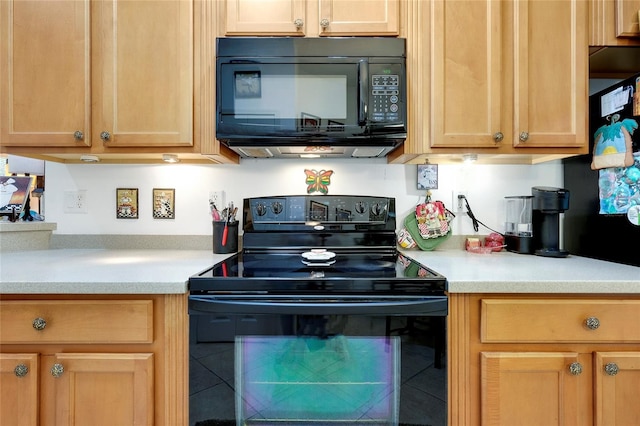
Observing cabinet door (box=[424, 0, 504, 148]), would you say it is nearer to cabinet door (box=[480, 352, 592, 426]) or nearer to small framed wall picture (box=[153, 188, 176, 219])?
cabinet door (box=[480, 352, 592, 426])

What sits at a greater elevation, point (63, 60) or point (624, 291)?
point (63, 60)

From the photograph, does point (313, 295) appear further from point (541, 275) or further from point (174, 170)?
point (174, 170)

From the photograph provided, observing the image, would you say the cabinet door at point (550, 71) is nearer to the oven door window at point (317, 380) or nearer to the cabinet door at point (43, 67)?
the oven door window at point (317, 380)

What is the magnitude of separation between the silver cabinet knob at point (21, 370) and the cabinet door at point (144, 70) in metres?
0.84

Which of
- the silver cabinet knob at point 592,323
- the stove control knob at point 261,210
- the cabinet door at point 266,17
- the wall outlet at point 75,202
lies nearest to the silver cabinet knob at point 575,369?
the silver cabinet knob at point 592,323

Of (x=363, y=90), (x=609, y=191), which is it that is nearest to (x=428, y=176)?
(x=363, y=90)

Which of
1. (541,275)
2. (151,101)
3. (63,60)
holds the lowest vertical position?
(541,275)

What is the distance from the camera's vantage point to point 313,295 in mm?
969

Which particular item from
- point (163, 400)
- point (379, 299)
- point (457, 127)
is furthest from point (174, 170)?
point (457, 127)

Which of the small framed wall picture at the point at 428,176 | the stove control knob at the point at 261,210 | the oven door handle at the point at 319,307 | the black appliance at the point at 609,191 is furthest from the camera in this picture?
the small framed wall picture at the point at 428,176

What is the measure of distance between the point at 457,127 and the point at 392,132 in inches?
10.8

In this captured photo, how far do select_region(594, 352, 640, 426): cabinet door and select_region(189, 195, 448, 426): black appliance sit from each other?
0.48m

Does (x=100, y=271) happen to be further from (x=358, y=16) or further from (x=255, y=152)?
(x=358, y=16)

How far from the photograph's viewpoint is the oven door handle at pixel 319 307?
0.95 meters
